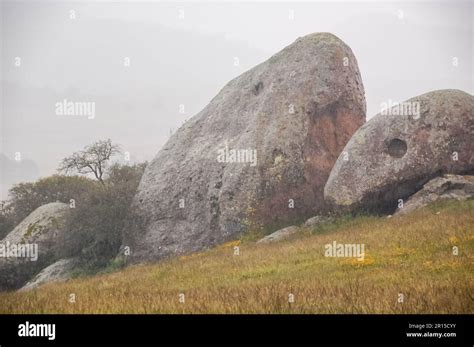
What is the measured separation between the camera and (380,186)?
22.6 m

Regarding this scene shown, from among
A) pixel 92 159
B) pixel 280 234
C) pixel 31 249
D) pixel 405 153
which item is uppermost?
pixel 92 159

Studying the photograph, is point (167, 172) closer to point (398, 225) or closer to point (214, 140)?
point (214, 140)

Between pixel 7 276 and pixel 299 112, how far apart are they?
21510 mm

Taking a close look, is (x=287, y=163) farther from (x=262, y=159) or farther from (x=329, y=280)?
(x=329, y=280)

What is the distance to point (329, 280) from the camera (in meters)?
10.6

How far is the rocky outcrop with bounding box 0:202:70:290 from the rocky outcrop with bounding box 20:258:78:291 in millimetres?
1102

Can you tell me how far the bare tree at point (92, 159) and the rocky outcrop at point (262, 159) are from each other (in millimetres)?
12745

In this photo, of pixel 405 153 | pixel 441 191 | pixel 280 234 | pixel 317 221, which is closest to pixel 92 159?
pixel 280 234

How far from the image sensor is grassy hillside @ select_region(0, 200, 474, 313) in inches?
297

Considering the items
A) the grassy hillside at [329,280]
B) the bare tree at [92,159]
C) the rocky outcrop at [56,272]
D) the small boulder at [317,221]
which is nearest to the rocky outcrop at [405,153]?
the small boulder at [317,221]

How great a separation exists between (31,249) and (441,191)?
25.3 meters

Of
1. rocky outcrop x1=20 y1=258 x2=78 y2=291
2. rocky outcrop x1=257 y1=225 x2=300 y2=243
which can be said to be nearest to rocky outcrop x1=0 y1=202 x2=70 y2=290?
rocky outcrop x1=20 y1=258 x2=78 y2=291

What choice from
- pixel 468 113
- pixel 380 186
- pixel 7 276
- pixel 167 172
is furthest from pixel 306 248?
pixel 7 276

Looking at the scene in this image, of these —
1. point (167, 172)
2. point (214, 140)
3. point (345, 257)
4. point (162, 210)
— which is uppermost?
point (214, 140)
